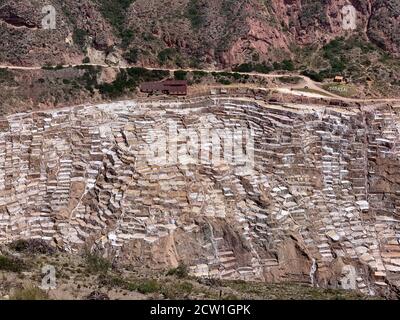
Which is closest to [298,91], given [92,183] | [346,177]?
[346,177]

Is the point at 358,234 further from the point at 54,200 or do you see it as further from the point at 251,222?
the point at 54,200

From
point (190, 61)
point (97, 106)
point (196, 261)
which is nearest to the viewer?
point (196, 261)

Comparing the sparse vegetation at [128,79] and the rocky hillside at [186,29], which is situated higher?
the rocky hillside at [186,29]

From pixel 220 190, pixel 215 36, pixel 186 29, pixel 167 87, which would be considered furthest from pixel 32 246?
pixel 186 29

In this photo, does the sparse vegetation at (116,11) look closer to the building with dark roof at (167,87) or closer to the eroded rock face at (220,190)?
the building with dark roof at (167,87)

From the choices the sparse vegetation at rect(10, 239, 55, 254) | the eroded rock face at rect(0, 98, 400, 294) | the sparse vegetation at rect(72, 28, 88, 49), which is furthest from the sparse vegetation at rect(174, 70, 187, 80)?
the sparse vegetation at rect(10, 239, 55, 254)

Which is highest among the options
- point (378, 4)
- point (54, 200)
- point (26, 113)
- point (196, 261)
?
point (378, 4)

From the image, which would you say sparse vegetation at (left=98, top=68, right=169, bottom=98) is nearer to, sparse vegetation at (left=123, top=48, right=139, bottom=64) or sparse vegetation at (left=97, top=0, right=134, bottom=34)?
sparse vegetation at (left=123, top=48, right=139, bottom=64)

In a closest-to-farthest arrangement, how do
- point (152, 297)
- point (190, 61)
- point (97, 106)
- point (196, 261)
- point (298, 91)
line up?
point (152, 297) < point (196, 261) < point (97, 106) < point (298, 91) < point (190, 61)

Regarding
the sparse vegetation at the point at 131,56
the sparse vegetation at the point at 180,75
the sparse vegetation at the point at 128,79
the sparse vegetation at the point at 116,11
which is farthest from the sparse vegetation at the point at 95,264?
the sparse vegetation at the point at 116,11
